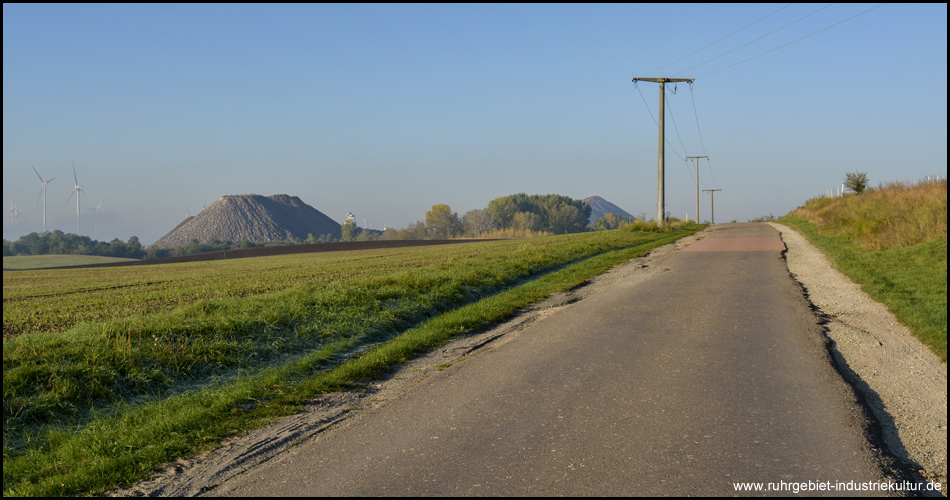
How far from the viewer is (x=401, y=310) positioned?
442 inches

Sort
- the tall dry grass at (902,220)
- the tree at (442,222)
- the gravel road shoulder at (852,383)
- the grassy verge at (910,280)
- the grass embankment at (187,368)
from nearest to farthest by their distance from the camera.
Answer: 1. the gravel road shoulder at (852,383)
2. the grass embankment at (187,368)
3. the grassy verge at (910,280)
4. the tall dry grass at (902,220)
5. the tree at (442,222)

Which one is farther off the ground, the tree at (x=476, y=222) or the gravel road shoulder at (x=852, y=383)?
the tree at (x=476, y=222)

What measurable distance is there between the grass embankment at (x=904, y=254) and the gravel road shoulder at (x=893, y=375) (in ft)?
0.82

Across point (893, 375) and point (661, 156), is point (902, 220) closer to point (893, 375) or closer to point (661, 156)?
point (893, 375)

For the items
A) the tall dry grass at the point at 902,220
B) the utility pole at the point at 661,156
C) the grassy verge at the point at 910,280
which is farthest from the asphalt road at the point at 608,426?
the utility pole at the point at 661,156

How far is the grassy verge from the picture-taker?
842 cm

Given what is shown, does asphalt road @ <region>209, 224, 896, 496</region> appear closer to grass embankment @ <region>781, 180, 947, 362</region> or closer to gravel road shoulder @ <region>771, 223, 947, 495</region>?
gravel road shoulder @ <region>771, 223, 947, 495</region>

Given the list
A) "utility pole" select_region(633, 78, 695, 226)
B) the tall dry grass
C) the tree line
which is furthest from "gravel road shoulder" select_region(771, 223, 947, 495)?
the tree line

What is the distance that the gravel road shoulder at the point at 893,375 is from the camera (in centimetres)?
448

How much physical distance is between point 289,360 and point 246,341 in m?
1.01

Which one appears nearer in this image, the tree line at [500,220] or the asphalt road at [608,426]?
the asphalt road at [608,426]

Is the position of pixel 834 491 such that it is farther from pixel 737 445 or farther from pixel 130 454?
pixel 130 454

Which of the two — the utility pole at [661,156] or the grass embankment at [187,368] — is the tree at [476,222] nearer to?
the utility pole at [661,156]

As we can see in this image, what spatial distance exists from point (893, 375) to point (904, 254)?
38.4 feet
